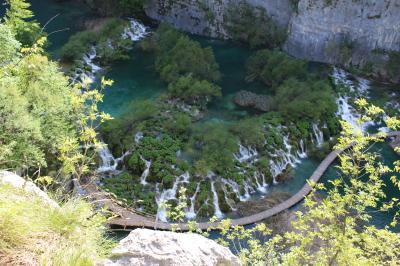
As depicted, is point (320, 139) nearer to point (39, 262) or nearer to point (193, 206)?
point (193, 206)

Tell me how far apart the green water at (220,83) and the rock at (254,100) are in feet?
1.52

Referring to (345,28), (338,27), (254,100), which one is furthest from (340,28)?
(254,100)

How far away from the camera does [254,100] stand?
25500 millimetres

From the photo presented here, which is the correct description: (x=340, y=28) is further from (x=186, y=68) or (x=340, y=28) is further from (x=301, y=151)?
(x=301, y=151)

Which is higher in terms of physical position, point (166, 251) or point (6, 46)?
point (166, 251)

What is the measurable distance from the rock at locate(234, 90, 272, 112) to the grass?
20851 mm

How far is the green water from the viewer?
21017 millimetres

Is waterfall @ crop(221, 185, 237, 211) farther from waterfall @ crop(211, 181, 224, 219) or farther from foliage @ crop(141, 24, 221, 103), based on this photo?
foliage @ crop(141, 24, 221, 103)

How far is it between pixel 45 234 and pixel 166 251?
1187 millimetres

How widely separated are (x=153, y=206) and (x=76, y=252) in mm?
13727

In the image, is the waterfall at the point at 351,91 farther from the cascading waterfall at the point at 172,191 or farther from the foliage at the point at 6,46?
the foliage at the point at 6,46

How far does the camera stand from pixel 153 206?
57.9 feet

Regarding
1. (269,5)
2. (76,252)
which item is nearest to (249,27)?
(269,5)

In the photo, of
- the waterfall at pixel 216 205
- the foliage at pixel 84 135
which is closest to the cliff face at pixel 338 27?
the waterfall at pixel 216 205
